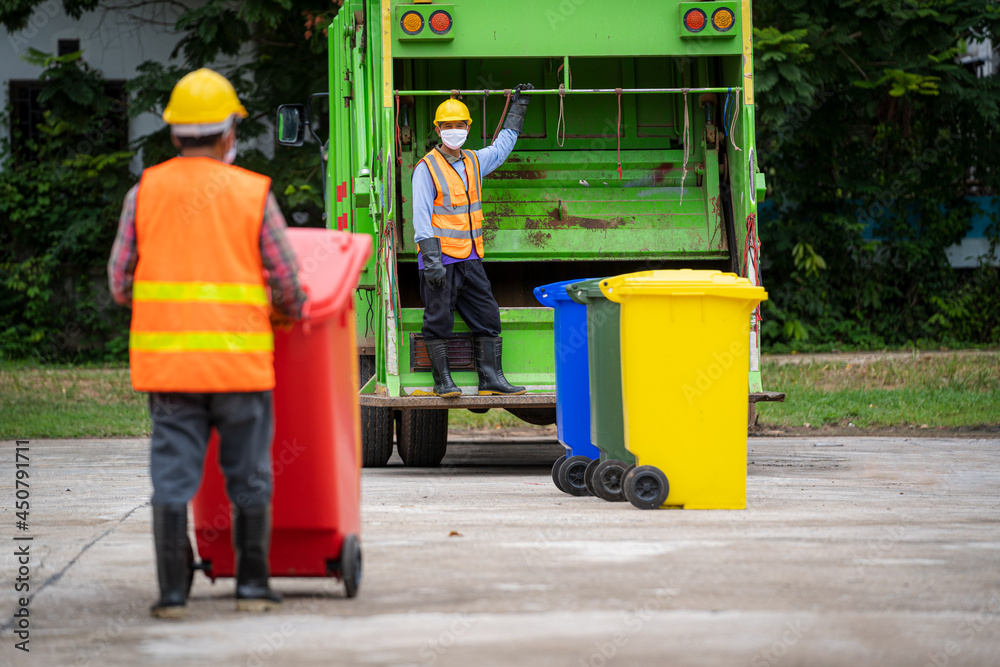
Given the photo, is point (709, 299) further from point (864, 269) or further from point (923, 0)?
point (864, 269)

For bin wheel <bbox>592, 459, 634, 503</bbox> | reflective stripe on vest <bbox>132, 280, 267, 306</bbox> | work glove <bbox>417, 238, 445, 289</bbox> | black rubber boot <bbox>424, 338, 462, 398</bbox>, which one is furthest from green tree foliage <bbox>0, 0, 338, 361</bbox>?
reflective stripe on vest <bbox>132, 280, 267, 306</bbox>

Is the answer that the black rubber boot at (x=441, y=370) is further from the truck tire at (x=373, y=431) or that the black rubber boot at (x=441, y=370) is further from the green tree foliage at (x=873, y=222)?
the green tree foliage at (x=873, y=222)

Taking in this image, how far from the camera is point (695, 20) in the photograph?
711cm

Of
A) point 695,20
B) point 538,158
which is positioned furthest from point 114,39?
point 695,20

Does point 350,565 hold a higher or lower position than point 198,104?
lower

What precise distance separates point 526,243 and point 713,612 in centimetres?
460

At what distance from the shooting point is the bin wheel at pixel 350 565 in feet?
11.4

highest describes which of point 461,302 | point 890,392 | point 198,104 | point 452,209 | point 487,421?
point 198,104

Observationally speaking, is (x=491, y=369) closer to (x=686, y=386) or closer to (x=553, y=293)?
(x=553, y=293)

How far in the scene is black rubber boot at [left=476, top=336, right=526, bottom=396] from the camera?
273 inches

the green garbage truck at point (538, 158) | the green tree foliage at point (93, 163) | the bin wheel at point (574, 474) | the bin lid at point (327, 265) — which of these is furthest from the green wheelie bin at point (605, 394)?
the green tree foliage at point (93, 163)

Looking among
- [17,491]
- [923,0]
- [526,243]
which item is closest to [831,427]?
[526,243]

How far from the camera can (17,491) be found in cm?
638

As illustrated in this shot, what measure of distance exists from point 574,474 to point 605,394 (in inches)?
21.2
